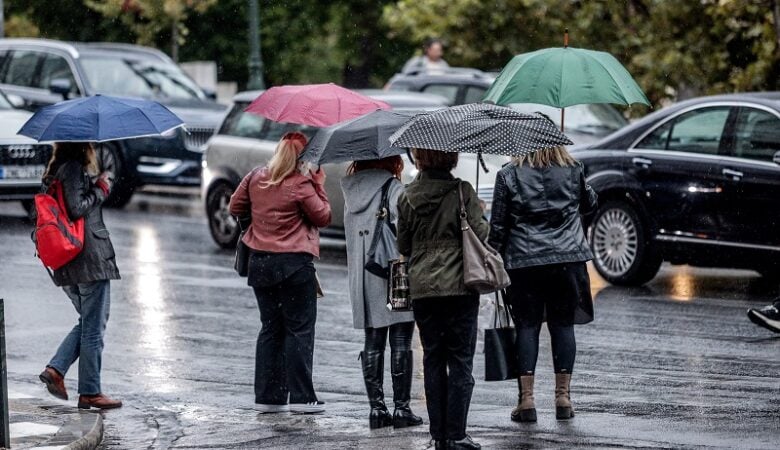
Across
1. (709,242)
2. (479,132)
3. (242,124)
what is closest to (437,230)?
(479,132)

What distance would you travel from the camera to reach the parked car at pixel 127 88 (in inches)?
843

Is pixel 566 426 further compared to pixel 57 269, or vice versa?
pixel 57 269

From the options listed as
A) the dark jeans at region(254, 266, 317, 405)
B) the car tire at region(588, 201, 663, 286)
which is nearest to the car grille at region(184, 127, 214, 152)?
the car tire at region(588, 201, 663, 286)

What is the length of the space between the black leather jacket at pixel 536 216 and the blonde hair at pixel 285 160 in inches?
46.9

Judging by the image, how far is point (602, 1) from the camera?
24.8 meters

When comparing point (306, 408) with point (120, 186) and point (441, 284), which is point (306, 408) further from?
point (120, 186)

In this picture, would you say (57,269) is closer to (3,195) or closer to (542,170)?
(542,170)

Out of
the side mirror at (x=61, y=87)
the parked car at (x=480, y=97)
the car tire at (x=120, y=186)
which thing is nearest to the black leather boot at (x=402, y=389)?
the parked car at (x=480, y=97)

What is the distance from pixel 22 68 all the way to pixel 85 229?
14.4 meters

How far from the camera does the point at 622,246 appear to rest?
47.7 ft

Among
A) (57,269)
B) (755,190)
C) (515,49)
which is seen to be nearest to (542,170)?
(57,269)

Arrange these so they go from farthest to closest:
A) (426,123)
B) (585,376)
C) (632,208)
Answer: (632,208)
(585,376)
(426,123)

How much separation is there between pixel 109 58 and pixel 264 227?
47.2 ft

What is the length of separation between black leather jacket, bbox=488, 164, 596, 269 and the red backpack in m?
2.43
